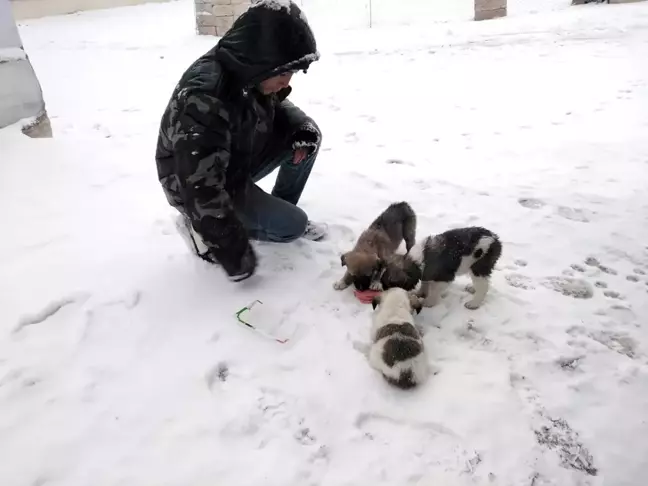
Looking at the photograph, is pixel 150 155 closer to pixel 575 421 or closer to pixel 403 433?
pixel 403 433

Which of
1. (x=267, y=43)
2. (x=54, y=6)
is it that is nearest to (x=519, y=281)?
(x=267, y=43)

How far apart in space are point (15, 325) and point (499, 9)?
502 inches

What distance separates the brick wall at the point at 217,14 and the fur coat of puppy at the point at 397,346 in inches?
427

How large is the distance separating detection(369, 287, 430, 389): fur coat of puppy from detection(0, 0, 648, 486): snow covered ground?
75mm

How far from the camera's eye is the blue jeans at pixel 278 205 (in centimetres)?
312

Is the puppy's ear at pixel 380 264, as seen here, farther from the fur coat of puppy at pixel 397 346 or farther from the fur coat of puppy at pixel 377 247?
the fur coat of puppy at pixel 397 346

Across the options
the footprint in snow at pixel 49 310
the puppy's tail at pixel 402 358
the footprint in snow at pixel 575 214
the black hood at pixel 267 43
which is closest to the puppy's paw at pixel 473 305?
the puppy's tail at pixel 402 358

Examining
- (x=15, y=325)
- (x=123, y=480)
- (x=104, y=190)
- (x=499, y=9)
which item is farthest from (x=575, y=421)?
(x=499, y=9)

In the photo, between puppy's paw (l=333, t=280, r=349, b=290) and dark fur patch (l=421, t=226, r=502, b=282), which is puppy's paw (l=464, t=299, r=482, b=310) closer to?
dark fur patch (l=421, t=226, r=502, b=282)

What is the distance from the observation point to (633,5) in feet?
38.1

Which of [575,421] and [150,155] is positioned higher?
[150,155]

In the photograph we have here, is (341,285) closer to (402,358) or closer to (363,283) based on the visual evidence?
(363,283)

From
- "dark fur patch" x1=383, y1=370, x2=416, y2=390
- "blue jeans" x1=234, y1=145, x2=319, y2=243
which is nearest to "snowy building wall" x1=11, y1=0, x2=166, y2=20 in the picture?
"blue jeans" x1=234, y1=145, x2=319, y2=243

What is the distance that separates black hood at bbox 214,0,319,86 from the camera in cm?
253
